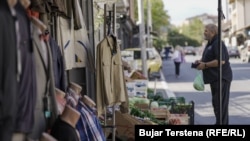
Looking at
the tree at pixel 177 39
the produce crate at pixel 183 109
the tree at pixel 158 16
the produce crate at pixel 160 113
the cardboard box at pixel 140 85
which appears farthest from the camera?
the tree at pixel 177 39

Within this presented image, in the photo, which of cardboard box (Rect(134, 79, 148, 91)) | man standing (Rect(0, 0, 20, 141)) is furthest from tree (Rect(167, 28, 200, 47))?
man standing (Rect(0, 0, 20, 141))

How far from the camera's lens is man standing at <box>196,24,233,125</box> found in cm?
697

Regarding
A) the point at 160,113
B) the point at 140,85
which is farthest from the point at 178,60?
the point at 160,113

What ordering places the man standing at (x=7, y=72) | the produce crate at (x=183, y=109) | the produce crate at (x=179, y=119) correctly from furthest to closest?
the produce crate at (x=183, y=109)
the produce crate at (x=179, y=119)
the man standing at (x=7, y=72)

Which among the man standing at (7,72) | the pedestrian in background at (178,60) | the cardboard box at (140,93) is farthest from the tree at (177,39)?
the man standing at (7,72)

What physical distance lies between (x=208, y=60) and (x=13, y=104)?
515 cm

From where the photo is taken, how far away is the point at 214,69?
704 centimetres

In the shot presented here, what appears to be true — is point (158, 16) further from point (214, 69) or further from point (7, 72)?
point (7, 72)

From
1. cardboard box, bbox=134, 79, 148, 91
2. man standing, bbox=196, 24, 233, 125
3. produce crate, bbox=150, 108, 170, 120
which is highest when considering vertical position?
man standing, bbox=196, 24, 233, 125

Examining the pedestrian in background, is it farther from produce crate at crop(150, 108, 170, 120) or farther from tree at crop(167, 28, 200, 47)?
tree at crop(167, 28, 200, 47)

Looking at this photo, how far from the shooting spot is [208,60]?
7070mm

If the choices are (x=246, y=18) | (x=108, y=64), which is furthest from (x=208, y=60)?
(x=246, y=18)

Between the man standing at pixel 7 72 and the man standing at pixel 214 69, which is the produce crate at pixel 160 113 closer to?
the man standing at pixel 214 69

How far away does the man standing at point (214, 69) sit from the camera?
6.97m
